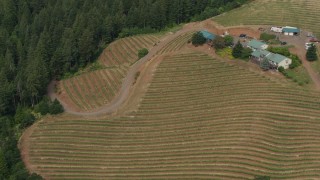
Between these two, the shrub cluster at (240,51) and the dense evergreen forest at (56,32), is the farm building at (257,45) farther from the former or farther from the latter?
the dense evergreen forest at (56,32)

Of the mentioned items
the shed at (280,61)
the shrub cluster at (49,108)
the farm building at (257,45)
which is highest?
the farm building at (257,45)

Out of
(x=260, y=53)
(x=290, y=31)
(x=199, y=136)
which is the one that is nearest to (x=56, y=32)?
(x=260, y=53)

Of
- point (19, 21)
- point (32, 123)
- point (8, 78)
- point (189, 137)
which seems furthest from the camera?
point (19, 21)

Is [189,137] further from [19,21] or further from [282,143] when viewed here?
[19,21]

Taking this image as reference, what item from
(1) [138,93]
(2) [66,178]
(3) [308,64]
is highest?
(3) [308,64]

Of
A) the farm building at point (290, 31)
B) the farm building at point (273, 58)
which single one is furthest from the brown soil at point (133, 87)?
the farm building at point (290, 31)

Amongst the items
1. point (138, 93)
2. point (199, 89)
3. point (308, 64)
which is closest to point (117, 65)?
point (138, 93)
